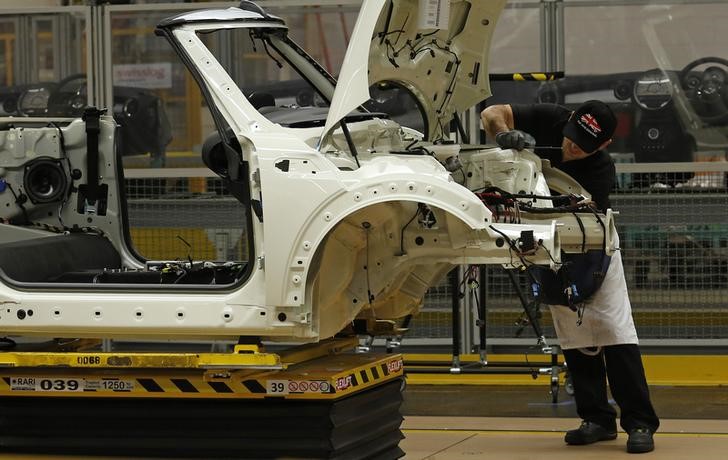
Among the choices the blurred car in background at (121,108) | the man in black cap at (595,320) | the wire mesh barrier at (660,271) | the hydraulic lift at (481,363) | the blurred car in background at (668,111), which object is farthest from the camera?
the blurred car in background at (121,108)

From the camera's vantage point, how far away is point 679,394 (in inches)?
420

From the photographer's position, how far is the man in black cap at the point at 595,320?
27.7 ft

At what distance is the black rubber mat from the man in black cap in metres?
1.62

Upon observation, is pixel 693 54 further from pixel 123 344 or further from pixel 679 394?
pixel 123 344

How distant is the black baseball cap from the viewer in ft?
27.3

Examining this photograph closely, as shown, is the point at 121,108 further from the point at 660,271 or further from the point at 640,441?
the point at 640,441

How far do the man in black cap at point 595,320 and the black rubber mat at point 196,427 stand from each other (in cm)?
162

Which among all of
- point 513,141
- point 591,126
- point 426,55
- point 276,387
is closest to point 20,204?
point 276,387

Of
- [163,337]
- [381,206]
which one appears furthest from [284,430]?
[381,206]

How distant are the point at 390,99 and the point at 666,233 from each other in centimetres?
236

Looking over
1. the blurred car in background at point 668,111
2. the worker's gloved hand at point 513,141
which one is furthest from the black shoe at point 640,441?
the blurred car in background at point 668,111

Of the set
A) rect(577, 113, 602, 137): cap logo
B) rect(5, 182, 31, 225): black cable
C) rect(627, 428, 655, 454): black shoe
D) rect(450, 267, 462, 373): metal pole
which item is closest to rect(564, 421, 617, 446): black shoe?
rect(627, 428, 655, 454): black shoe

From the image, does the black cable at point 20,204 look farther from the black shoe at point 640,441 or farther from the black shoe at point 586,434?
the black shoe at point 640,441

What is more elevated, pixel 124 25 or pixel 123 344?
pixel 124 25
